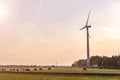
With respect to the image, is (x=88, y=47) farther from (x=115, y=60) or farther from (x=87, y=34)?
(x=115, y=60)

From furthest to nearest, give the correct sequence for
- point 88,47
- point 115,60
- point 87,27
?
point 115,60, point 87,27, point 88,47

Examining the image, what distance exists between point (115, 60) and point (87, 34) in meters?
78.4

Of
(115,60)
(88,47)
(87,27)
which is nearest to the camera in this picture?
(88,47)

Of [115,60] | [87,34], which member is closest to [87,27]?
[87,34]

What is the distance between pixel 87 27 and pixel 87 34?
32.6 ft

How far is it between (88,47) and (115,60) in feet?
263

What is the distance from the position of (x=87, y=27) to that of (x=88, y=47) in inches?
581

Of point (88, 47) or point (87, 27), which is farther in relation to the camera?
point (87, 27)

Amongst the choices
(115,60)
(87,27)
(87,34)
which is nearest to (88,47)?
(87,34)

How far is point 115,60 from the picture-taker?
647 feet

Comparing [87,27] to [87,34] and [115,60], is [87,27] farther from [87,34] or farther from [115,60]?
[115,60]

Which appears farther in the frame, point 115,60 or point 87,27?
point 115,60

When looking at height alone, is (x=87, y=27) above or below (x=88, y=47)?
above

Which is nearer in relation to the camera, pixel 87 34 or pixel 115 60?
pixel 87 34
